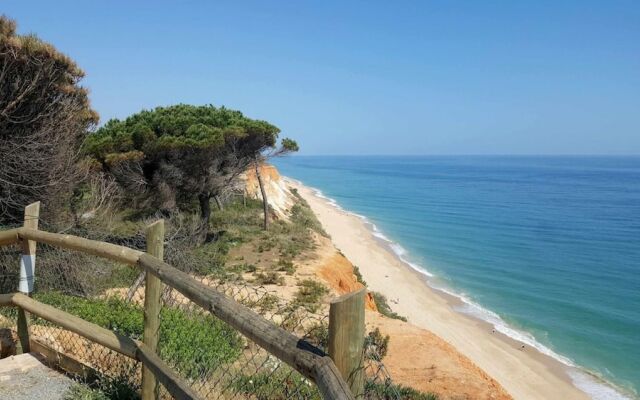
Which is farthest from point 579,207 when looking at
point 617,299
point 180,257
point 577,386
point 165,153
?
point 180,257

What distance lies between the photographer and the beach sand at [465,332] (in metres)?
16.4

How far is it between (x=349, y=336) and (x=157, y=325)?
2089mm

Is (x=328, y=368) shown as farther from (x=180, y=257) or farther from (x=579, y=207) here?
(x=579, y=207)

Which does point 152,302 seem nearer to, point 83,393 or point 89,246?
point 89,246

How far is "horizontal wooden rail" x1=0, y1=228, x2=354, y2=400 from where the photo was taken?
195 cm

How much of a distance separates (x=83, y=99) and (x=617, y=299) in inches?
1074

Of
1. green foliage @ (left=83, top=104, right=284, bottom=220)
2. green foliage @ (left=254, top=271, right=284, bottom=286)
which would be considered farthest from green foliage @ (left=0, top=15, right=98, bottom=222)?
green foliage @ (left=83, top=104, right=284, bottom=220)

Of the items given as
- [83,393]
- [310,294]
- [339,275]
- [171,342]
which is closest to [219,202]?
[339,275]

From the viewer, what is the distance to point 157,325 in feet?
11.9

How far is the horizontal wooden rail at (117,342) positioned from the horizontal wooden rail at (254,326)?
572 millimetres

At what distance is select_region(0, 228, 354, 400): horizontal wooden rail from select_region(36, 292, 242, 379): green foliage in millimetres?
1425

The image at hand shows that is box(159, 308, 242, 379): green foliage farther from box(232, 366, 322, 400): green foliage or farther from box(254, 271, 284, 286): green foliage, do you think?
box(254, 271, 284, 286): green foliage

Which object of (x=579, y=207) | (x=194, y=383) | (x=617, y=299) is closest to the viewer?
(x=194, y=383)

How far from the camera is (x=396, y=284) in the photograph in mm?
28172
